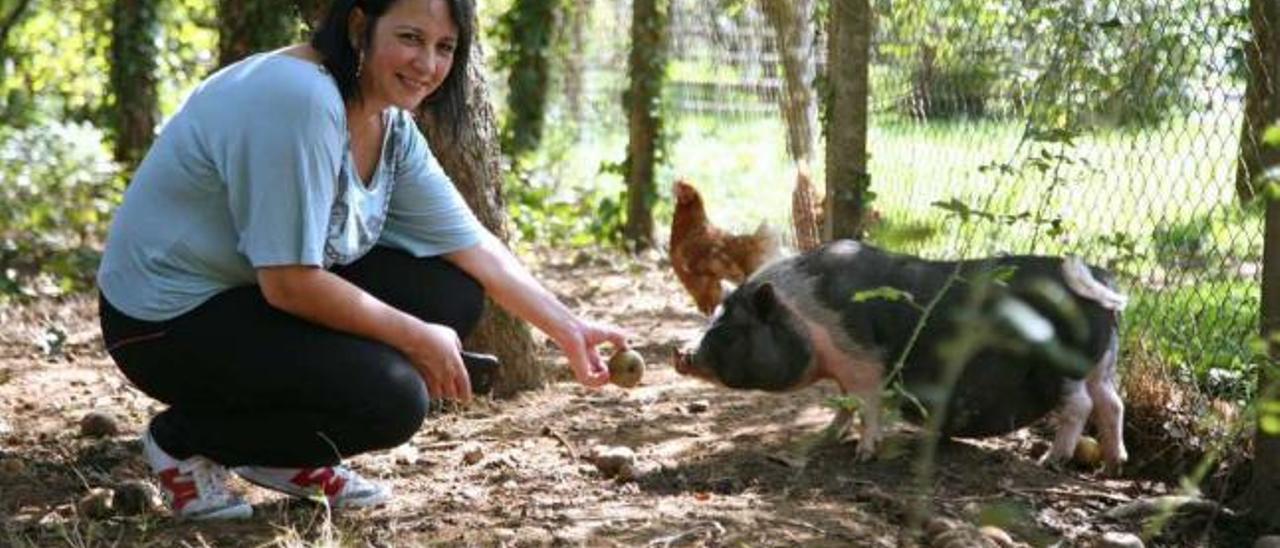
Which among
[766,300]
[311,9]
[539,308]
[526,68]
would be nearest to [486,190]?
[311,9]

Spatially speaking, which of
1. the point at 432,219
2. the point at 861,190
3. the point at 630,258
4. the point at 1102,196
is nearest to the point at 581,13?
the point at 630,258

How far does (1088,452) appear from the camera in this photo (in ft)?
16.1

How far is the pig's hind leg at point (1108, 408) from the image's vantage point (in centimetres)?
484

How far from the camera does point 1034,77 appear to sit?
5.39m

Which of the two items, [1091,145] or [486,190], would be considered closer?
[486,190]

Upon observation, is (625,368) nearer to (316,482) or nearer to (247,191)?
(316,482)

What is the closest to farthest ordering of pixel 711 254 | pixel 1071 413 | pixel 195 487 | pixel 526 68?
pixel 195 487 < pixel 1071 413 < pixel 711 254 < pixel 526 68

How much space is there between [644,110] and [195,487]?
20.3ft

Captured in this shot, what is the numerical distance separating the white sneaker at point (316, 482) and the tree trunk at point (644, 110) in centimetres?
576

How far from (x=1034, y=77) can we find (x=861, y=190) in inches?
46.0

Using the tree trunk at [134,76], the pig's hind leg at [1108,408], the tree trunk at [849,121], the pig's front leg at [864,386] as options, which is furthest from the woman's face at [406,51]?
the tree trunk at [134,76]

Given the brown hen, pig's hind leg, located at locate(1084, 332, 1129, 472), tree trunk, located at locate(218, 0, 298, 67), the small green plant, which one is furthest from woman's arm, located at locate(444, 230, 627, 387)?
the small green plant

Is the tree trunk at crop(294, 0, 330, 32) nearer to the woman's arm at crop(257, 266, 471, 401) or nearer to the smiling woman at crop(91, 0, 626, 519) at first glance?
the smiling woman at crop(91, 0, 626, 519)

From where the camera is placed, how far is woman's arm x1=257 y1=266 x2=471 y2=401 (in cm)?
361
